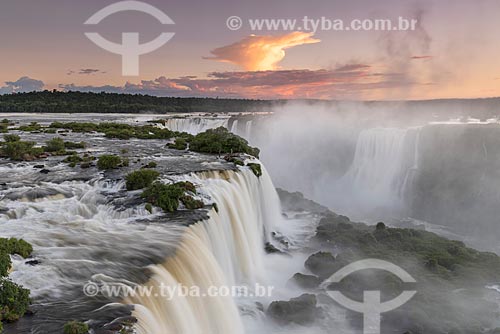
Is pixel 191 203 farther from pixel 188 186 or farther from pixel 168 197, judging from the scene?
pixel 188 186

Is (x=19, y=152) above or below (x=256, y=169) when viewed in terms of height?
above

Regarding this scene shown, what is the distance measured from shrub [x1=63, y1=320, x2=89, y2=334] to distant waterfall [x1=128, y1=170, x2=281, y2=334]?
1062 millimetres

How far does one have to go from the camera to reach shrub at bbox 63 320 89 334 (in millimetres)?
7268

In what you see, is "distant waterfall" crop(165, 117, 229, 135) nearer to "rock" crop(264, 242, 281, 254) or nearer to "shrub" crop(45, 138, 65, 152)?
"shrub" crop(45, 138, 65, 152)

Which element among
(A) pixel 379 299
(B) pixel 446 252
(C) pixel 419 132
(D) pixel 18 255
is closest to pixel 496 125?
(C) pixel 419 132

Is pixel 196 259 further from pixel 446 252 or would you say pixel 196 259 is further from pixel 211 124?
pixel 211 124

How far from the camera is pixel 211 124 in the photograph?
6059 centimetres

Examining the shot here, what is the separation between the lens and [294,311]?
577 inches

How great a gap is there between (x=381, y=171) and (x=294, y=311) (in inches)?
1328

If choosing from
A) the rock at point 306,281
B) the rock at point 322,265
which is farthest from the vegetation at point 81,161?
the rock at point 322,265

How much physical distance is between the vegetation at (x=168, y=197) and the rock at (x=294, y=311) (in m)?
5.04

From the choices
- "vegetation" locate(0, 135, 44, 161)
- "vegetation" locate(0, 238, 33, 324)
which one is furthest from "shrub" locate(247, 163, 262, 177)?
"vegetation" locate(0, 238, 33, 324)

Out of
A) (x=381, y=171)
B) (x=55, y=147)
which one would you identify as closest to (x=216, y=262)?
(x=55, y=147)

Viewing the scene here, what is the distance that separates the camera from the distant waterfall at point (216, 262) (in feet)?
29.7
